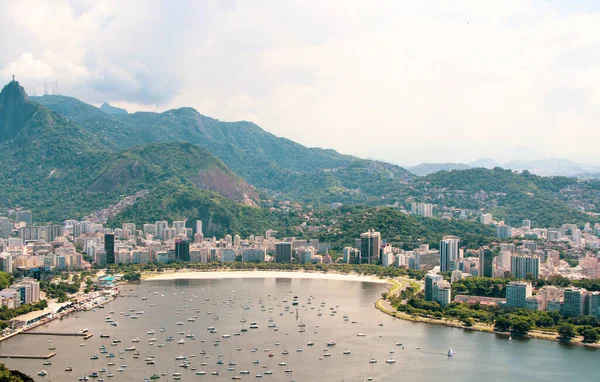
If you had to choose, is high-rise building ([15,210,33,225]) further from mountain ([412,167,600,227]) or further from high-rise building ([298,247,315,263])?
mountain ([412,167,600,227])

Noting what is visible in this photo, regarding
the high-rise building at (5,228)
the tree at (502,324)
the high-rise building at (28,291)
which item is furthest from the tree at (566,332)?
the high-rise building at (5,228)

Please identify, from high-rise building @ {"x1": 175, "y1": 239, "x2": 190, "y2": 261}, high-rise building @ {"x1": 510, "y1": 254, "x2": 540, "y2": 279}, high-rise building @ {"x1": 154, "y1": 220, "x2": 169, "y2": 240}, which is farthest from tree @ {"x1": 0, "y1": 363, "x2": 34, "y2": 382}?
high-rise building @ {"x1": 154, "y1": 220, "x2": 169, "y2": 240}

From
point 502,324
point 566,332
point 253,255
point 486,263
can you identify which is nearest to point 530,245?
point 486,263

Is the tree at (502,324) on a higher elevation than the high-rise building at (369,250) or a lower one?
lower

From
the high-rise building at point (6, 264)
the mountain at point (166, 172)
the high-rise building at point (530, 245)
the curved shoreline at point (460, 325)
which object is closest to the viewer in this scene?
the curved shoreline at point (460, 325)

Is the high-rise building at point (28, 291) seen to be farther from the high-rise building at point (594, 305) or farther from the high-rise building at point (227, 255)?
the high-rise building at point (594, 305)

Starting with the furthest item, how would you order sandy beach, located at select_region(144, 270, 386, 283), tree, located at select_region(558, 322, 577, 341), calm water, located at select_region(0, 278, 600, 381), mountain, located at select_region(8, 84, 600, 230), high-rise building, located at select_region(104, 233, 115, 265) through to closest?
mountain, located at select_region(8, 84, 600, 230) → high-rise building, located at select_region(104, 233, 115, 265) → sandy beach, located at select_region(144, 270, 386, 283) → tree, located at select_region(558, 322, 577, 341) → calm water, located at select_region(0, 278, 600, 381)

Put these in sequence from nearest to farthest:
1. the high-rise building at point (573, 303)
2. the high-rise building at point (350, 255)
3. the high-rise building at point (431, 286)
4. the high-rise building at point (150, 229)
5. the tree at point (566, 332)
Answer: the tree at point (566, 332) → the high-rise building at point (573, 303) → the high-rise building at point (431, 286) → the high-rise building at point (350, 255) → the high-rise building at point (150, 229)

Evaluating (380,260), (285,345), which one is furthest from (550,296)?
(380,260)
